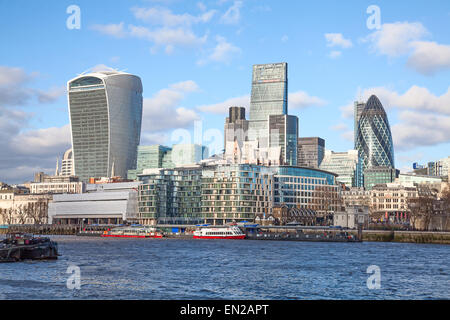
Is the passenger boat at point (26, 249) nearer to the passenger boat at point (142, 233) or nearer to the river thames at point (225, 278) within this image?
the river thames at point (225, 278)

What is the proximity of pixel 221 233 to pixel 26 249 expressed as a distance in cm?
9078

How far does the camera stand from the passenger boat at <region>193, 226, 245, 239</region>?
17112 centimetres

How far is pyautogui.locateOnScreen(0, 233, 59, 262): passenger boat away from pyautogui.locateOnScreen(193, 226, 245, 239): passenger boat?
279 feet

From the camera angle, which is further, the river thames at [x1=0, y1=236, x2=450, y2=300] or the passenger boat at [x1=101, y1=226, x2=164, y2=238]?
the passenger boat at [x1=101, y1=226, x2=164, y2=238]

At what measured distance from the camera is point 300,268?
245 feet

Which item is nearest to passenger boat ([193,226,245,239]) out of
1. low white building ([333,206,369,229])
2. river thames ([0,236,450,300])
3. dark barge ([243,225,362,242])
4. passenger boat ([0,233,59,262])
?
dark barge ([243,225,362,242])

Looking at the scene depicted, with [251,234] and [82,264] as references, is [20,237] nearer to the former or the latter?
[82,264]

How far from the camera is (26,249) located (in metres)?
87.1

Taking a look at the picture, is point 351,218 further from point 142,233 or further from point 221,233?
point 142,233

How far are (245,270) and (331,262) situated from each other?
56.9 ft

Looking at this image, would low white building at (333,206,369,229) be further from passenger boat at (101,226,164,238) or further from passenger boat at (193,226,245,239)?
passenger boat at (101,226,164,238)

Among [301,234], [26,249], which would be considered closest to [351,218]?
[301,234]
